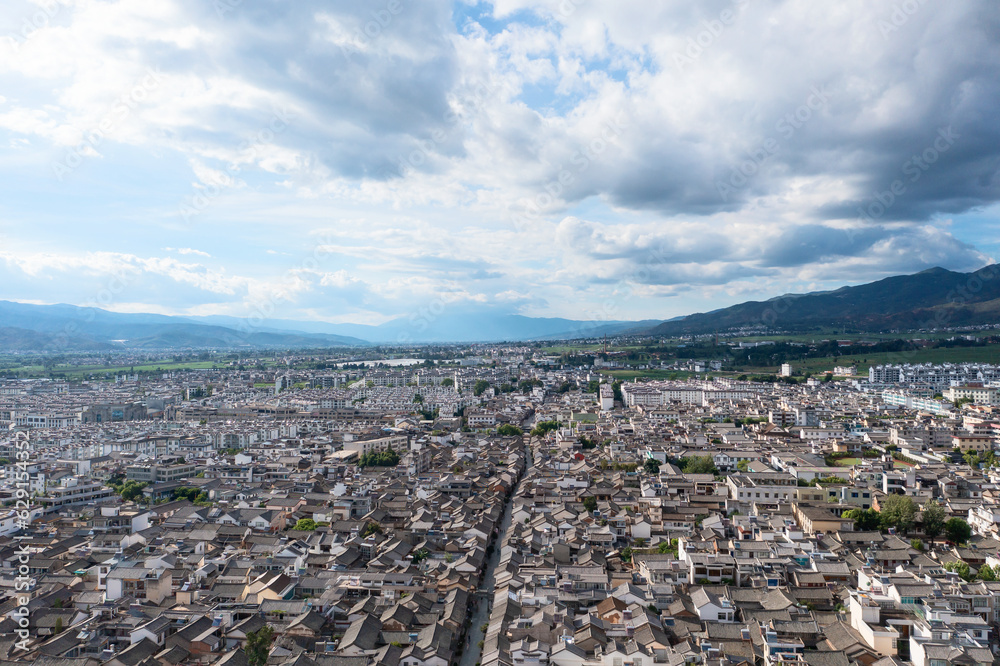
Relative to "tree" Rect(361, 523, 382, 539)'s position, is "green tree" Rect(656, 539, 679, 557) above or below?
below

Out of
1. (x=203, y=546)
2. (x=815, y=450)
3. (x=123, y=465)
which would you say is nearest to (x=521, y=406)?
(x=815, y=450)

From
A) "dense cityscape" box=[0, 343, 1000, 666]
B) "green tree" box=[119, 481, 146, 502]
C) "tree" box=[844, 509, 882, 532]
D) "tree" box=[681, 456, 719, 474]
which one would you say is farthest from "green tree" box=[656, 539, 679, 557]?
"green tree" box=[119, 481, 146, 502]

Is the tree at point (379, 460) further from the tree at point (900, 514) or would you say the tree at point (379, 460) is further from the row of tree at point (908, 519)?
the tree at point (900, 514)

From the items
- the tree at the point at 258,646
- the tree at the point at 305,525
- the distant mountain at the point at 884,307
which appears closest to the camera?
the tree at the point at 258,646

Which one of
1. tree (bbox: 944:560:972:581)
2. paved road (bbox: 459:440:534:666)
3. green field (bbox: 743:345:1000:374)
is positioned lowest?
paved road (bbox: 459:440:534:666)

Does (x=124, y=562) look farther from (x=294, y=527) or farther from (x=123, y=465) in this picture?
(x=123, y=465)

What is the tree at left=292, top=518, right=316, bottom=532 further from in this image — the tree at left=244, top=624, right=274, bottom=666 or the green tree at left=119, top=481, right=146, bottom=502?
the green tree at left=119, top=481, right=146, bottom=502

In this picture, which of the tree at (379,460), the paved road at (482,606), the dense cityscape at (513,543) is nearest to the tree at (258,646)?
the dense cityscape at (513,543)
